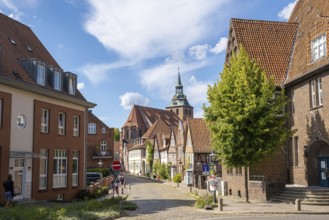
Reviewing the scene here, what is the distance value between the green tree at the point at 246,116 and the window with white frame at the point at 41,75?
36.2 ft

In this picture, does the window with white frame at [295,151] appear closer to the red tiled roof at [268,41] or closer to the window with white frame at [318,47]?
the red tiled roof at [268,41]

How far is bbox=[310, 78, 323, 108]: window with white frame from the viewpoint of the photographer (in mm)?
26008

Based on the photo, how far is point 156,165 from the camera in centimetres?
7412

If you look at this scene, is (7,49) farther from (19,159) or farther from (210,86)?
(210,86)

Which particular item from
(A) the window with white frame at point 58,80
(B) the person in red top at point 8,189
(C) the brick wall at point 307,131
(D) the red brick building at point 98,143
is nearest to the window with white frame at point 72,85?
(A) the window with white frame at point 58,80

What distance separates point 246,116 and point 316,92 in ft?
16.1

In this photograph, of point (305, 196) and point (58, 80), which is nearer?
point (305, 196)

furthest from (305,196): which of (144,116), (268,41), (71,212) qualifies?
(144,116)

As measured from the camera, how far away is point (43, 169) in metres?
27.8

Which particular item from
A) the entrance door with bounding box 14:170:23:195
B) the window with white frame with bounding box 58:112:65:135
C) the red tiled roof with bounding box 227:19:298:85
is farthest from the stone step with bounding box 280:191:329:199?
the entrance door with bounding box 14:170:23:195

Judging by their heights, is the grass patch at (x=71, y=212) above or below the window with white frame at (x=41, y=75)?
below

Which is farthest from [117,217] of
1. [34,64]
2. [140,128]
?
[140,128]

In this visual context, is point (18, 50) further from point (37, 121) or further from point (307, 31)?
point (307, 31)

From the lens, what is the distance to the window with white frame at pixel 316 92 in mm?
26008
